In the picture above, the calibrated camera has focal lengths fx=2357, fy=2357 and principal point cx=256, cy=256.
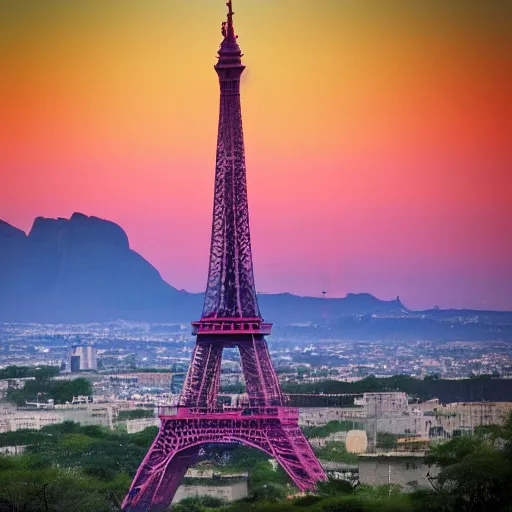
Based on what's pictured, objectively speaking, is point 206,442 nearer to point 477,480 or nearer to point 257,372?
A: point 257,372

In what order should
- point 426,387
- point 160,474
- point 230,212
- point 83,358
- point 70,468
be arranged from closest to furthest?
point 160,474, point 70,468, point 230,212, point 426,387, point 83,358

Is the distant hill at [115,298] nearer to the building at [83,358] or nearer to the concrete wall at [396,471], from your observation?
the building at [83,358]

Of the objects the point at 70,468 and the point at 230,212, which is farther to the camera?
the point at 230,212

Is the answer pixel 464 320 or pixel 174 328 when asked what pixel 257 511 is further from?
pixel 174 328

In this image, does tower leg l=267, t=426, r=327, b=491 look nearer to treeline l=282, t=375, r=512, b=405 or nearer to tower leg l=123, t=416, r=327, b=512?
tower leg l=123, t=416, r=327, b=512

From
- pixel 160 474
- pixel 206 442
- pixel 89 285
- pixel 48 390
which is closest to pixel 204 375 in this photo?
pixel 206 442

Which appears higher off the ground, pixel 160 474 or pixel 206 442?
pixel 206 442

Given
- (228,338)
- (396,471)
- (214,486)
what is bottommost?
(214,486)
